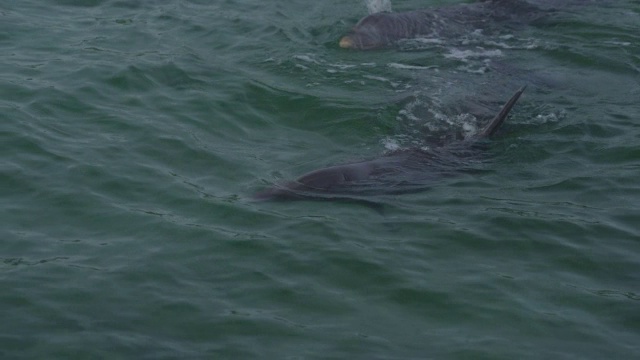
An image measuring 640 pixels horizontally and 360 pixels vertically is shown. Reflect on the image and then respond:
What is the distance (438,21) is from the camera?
14.0 m

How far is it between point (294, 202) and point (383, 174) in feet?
3.09

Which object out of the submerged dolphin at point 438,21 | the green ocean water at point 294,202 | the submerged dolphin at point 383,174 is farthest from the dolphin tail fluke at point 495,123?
the submerged dolphin at point 438,21

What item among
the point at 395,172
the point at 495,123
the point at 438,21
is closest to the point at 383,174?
the point at 395,172

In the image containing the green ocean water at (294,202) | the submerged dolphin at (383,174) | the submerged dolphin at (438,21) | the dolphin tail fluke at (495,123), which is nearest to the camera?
the green ocean water at (294,202)

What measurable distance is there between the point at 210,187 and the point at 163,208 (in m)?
0.55

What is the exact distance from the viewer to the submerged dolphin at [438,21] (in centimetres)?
1327

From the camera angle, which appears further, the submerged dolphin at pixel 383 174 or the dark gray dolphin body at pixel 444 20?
the dark gray dolphin body at pixel 444 20

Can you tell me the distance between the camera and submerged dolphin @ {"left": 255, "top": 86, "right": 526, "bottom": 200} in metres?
8.69

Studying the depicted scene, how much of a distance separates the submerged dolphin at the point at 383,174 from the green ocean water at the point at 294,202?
0.53 feet

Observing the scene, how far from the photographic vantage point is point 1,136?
9.52m

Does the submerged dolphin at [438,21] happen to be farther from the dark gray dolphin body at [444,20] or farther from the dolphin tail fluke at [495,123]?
the dolphin tail fluke at [495,123]

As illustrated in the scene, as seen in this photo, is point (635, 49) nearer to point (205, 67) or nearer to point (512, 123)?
point (512, 123)

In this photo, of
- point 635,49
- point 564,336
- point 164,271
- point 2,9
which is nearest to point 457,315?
point 564,336

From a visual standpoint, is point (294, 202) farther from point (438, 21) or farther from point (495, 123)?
point (438, 21)
